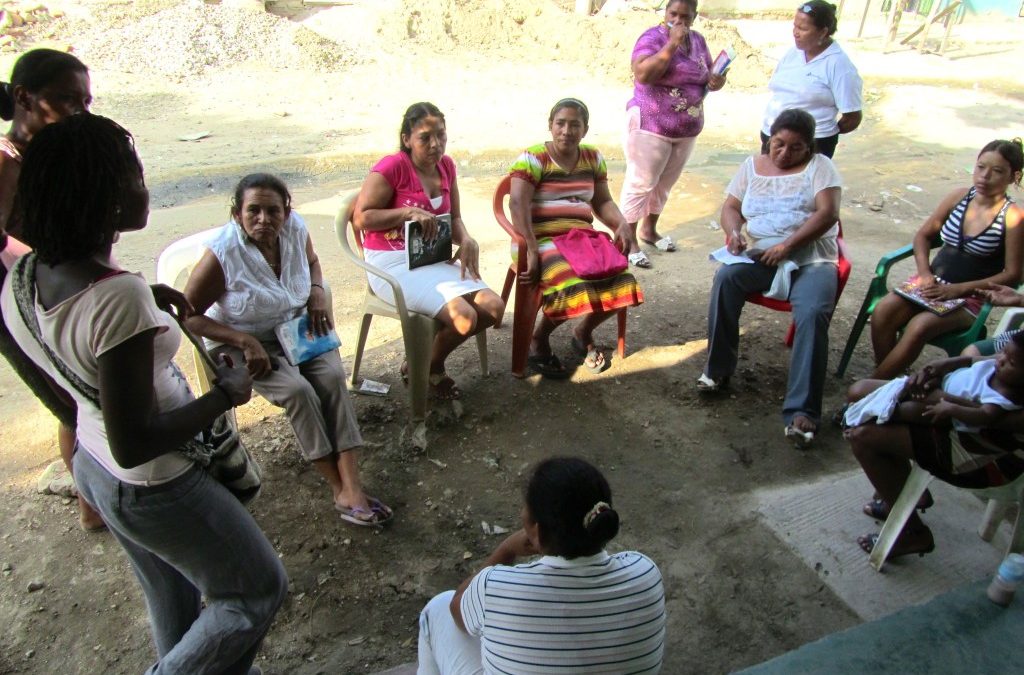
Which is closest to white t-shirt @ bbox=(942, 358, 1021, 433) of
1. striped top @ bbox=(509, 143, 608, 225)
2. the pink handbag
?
the pink handbag

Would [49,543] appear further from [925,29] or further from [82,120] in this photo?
[925,29]

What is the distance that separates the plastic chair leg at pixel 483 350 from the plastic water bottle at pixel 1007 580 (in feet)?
8.29

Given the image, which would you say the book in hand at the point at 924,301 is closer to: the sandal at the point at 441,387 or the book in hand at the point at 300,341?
the sandal at the point at 441,387

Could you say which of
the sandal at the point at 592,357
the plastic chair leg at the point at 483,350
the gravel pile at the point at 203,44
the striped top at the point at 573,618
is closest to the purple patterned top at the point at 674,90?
the sandal at the point at 592,357

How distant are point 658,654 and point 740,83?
1338cm

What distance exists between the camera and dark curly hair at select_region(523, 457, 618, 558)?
60.1 inches

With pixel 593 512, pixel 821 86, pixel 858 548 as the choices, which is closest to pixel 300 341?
pixel 593 512

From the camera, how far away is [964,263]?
361 centimetres

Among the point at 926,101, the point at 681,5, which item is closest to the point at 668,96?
the point at 681,5

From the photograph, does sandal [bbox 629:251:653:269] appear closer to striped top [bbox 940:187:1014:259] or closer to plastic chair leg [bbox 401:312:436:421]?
striped top [bbox 940:187:1014:259]

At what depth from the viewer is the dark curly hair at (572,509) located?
153 cm

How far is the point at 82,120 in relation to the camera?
149 centimetres

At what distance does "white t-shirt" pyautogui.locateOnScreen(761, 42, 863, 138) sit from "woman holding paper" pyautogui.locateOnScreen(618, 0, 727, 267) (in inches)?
20.7

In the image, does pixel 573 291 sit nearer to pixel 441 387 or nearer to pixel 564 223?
pixel 564 223
